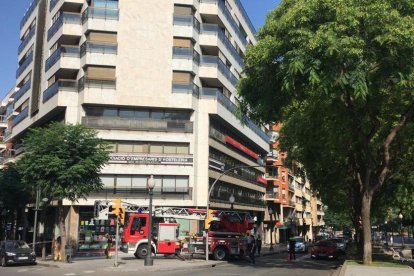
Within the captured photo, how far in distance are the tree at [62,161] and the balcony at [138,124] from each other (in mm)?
13471

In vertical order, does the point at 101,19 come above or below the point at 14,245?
above

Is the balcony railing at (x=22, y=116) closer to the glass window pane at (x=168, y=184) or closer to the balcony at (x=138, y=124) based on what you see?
the balcony at (x=138, y=124)

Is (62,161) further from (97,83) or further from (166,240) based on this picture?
(97,83)

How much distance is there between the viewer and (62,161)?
95.3ft

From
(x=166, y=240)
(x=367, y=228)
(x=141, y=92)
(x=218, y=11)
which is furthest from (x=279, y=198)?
(x=367, y=228)

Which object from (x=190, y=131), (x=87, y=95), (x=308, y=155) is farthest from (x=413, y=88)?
(x=87, y=95)

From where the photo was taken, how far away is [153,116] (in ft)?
149

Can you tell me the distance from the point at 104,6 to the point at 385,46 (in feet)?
110

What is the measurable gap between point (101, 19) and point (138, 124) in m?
10.3

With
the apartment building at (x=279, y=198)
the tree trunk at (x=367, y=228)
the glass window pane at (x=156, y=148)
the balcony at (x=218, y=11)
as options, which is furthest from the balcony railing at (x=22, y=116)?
the tree trunk at (x=367, y=228)

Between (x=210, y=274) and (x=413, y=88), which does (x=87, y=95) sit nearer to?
(x=210, y=274)

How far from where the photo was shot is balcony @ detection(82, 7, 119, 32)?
4525 centimetres

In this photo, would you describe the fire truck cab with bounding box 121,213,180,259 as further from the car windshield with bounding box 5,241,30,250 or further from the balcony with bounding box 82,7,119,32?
the balcony with bounding box 82,7,119,32

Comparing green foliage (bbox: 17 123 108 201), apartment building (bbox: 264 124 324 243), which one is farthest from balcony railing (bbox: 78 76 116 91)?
apartment building (bbox: 264 124 324 243)
